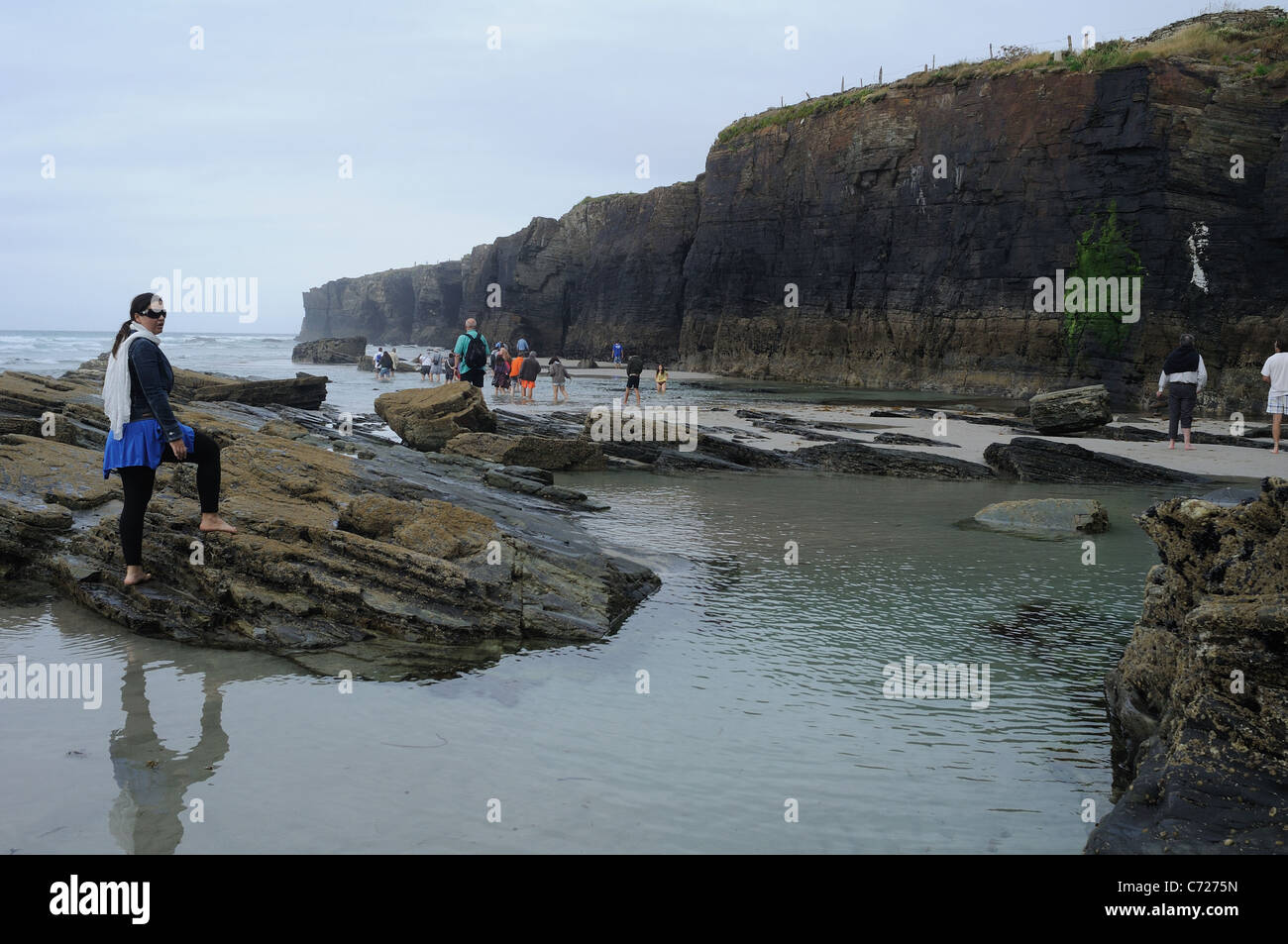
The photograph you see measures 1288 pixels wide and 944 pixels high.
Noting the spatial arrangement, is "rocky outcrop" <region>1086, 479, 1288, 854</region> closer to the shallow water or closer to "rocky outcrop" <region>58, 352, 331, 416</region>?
the shallow water

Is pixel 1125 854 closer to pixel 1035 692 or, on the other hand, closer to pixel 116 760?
pixel 1035 692

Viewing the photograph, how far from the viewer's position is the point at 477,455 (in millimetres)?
14070

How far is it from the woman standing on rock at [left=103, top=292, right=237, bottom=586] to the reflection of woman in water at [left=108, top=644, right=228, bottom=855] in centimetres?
128

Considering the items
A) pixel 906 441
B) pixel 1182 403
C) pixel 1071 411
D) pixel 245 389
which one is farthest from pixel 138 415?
pixel 1071 411

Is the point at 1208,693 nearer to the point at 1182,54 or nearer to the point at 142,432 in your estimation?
the point at 142,432

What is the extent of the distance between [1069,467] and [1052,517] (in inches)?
185

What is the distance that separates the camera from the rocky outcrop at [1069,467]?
14.0 metres

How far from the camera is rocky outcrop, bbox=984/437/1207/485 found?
14.0 m

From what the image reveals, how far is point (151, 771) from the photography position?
3844 mm

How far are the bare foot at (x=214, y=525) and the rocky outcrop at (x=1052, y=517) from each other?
7772 mm

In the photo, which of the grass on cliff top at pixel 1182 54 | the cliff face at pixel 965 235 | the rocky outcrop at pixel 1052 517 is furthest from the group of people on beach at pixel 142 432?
the grass on cliff top at pixel 1182 54

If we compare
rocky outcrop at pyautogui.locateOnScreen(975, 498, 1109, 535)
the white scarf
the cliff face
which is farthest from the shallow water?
the cliff face

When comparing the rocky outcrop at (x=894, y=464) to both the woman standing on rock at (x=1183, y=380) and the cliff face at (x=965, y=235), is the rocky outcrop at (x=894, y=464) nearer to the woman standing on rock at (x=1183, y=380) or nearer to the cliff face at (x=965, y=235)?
the woman standing on rock at (x=1183, y=380)
